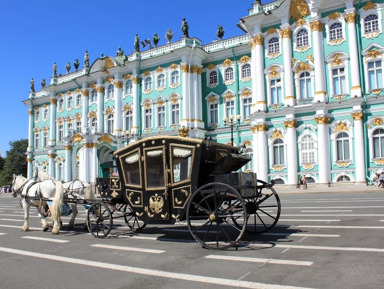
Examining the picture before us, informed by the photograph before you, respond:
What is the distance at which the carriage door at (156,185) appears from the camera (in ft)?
28.4

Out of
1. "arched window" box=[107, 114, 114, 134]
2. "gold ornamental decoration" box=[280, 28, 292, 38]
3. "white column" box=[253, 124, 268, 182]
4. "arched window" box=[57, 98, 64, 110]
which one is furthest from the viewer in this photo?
"arched window" box=[57, 98, 64, 110]

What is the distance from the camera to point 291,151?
29.9 meters

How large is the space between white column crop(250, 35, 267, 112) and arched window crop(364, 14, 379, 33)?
8.16 meters

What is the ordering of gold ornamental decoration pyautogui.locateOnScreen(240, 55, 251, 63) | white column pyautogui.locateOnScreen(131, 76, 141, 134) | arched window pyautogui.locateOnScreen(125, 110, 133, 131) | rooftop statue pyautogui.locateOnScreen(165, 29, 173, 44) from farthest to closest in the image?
arched window pyautogui.locateOnScreen(125, 110, 133, 131) < rooftop statue pyautogui.locateOnScreen(165, 29, 173, 44) < white column pyautogui.locateOnScreen(131, 76, 141, 134) < gold ornamental decoration pyautogui.locateOnScreen(240, 55, 251, 63)

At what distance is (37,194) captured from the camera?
1141cm

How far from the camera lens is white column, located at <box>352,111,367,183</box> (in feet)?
89.1

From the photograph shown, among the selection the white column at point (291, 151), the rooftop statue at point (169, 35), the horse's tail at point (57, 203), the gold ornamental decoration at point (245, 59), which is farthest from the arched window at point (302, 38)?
the horse's tail at point (57, 203)

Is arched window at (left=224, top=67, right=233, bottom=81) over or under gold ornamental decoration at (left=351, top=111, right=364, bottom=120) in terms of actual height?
over

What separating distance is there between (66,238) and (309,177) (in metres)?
23.1

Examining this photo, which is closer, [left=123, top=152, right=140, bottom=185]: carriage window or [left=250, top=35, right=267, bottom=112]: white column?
[left=123, top=152, right=140, bottom=185]: carriage window

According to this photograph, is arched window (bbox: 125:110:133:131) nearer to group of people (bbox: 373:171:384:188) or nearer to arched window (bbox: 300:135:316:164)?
arched window (bbox: 300:135:316:164)

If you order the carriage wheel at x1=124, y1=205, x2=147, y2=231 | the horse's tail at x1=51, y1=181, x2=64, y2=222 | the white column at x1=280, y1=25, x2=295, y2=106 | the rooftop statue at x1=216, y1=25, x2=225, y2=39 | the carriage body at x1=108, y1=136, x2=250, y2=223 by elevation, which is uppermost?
the rooftop statue at x1=216, y1=25, x2=225, y2=39

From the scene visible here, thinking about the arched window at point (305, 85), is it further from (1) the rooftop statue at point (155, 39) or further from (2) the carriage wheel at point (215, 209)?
(2) the carriage wheel at point (215, 209)

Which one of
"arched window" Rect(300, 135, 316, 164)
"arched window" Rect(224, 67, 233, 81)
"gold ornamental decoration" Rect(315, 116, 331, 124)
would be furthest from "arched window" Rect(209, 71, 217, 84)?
"gold ornamental decoration" Rect(315, 116, 331, 124)
